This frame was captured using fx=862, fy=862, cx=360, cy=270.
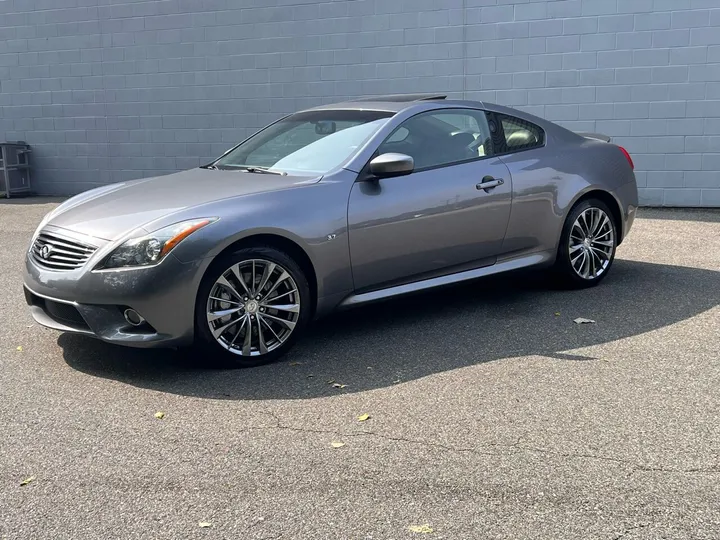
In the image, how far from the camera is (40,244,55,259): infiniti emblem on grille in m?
5.09

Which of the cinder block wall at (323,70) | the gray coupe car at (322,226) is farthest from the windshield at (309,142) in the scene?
the cinder block wall at (323,70)

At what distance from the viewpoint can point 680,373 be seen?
484 cm

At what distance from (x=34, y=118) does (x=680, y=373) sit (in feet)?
40.8

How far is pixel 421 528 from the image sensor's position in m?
3.17

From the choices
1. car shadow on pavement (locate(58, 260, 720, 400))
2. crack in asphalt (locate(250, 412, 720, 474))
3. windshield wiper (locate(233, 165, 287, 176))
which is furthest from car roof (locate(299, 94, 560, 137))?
crack in asphalt (locate(250, 412, 720, 474))

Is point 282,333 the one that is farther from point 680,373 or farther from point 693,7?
point 693,7

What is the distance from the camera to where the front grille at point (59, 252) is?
4883 mm

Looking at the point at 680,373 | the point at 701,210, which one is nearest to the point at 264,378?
the point at 680,373

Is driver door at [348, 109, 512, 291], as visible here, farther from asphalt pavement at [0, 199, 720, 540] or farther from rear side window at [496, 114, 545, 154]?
asphalt pavement at [0, 199, 720, 540]

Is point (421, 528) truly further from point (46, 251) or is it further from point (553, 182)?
point (553, 182)

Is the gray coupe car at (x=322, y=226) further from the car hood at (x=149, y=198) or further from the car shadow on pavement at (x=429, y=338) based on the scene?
the car shadow on pavement at (x=429, y=338)

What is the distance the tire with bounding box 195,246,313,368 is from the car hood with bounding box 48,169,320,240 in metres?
0.45

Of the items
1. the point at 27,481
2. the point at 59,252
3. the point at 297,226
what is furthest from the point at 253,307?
the point at 27,481

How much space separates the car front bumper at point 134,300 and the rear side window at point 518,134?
9.01ft
